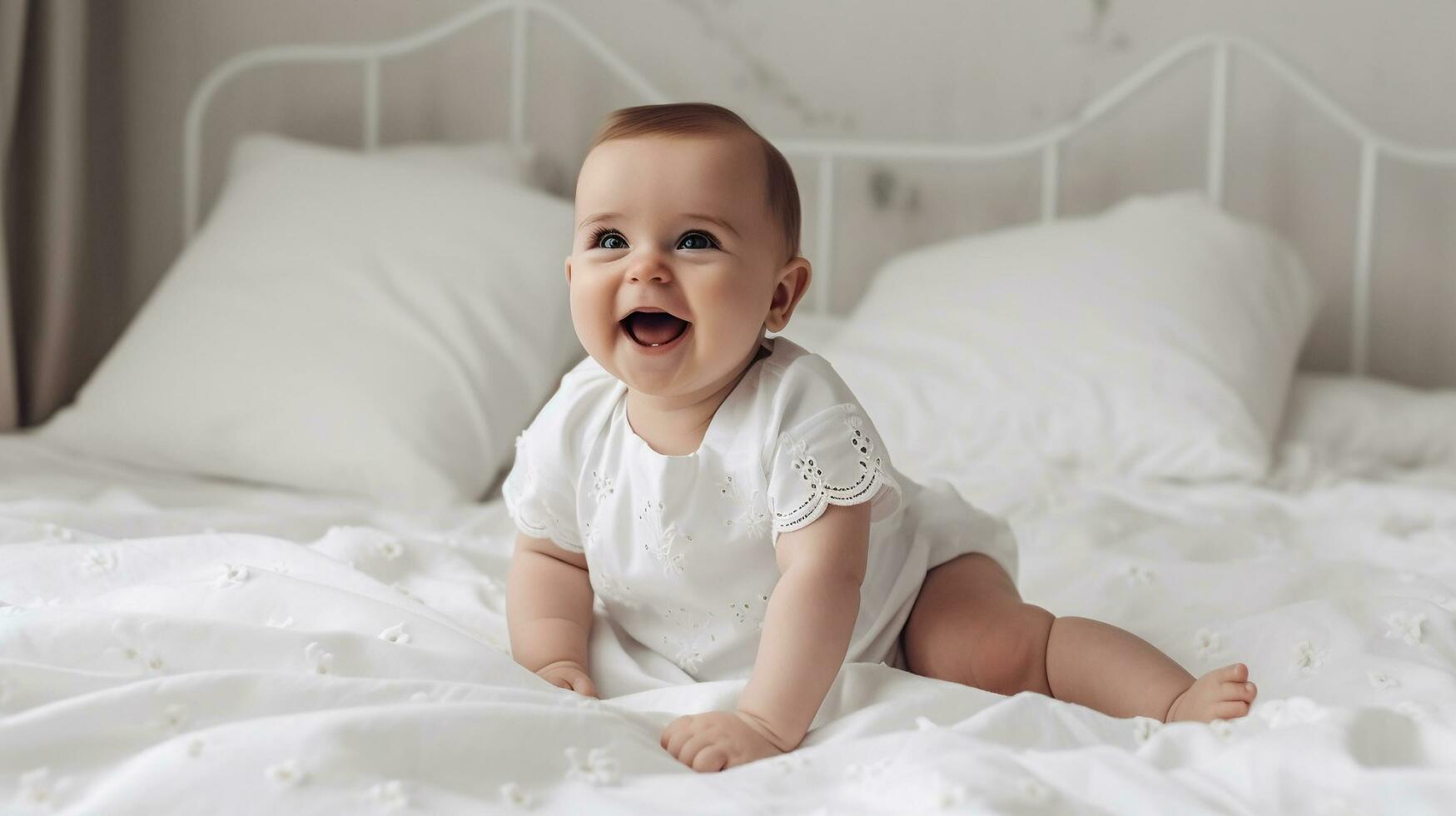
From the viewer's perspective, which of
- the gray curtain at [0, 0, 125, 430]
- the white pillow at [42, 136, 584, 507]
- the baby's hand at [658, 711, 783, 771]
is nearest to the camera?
the baby's hand at [658, 711, 783, 771]

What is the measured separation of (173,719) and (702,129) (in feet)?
1.49

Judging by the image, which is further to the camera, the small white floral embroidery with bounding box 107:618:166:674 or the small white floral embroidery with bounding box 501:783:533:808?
the small white floral embroidery with bounding box 107:618:166:674

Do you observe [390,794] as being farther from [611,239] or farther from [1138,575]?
[1138,575]

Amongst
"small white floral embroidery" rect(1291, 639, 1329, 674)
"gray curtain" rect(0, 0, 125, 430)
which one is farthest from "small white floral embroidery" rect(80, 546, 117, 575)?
"gray curtain" rect(0, 0, 125, 430)

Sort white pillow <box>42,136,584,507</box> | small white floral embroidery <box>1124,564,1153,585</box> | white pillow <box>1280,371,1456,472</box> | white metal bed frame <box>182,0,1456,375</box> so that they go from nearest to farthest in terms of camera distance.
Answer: small white floral embroidery <box>1124,564,1153,585</box> → white pillow <box>42,136,584,507</box> → white pillow <box>1280,371,1456,472</box> → white metal bed frame <box>182,0,1456,375</box>

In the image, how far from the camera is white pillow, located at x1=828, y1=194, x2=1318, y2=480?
63.4 inches

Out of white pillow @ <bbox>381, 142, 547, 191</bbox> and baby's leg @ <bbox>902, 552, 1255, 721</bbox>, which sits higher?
white pillow @ <bbox>381, 142, 547, 191</bbox>

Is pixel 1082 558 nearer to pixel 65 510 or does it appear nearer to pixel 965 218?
pixel 65 510

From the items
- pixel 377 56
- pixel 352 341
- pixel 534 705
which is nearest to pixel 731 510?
pixel 534 705

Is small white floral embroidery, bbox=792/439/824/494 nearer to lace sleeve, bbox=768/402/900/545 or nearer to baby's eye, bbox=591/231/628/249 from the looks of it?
lace sleeve, bbox=768/402/900/545

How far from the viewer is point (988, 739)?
0.73 metres

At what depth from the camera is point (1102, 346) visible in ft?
5.53

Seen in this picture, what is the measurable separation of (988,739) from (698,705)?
0.18 metres

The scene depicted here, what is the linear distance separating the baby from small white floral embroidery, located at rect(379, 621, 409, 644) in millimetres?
95
